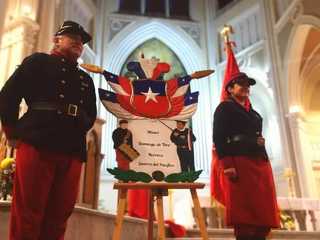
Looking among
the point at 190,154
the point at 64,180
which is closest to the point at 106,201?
the point at 190,154

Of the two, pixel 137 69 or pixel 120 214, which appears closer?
pixel 120 214

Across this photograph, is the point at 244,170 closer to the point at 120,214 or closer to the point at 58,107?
the point at 120,214

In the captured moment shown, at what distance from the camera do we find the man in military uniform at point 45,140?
1.59 m

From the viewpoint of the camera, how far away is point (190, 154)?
2.59m

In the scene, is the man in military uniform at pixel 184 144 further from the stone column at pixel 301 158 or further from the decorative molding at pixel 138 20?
the decorative molding at pixel 138 20

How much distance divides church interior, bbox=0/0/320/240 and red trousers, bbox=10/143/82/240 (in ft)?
6.29

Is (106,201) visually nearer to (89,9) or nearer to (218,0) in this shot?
(89,9)

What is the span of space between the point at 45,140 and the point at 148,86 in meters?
1.16

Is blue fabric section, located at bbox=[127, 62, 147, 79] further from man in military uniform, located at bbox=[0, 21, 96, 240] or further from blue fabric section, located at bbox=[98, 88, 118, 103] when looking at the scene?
man in military uniform, located at bbox=[0, 21, 96, 240]

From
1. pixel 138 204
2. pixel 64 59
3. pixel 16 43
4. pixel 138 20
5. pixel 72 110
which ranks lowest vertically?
pixel 138 204

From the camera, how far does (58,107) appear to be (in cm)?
173

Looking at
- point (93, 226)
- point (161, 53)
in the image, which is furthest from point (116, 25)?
point (93, 226)

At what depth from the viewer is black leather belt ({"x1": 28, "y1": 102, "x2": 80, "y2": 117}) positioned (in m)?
1.71

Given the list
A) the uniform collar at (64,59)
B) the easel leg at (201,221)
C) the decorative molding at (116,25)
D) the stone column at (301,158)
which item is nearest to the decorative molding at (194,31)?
the decorative molding at (116,25)
